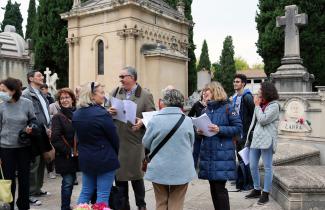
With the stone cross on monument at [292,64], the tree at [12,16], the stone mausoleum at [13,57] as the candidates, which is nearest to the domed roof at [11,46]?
the stone mausoleum at [13,57]

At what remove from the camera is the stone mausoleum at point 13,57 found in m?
19.5

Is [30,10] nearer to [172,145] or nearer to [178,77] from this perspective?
[178,77]

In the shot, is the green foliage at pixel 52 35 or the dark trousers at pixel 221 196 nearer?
the dark trousers at pixel 221 196

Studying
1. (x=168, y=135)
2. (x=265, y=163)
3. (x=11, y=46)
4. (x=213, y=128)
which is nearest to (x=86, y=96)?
(x=168, y=135)

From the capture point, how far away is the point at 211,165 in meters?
4.91

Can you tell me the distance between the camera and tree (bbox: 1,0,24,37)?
4709cm

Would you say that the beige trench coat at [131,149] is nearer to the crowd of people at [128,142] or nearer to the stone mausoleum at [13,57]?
the crowd of people at [128,142]

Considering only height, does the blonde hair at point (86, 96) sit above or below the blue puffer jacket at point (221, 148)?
above

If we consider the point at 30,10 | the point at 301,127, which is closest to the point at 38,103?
the point at 301,127

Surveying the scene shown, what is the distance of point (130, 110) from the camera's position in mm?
5207

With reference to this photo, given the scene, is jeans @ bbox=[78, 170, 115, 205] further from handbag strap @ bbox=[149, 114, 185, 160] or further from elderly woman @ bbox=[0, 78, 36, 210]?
elderly woman @ bbox=[0, 78, 36, 210]

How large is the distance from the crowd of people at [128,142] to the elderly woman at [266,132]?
0.05 feet

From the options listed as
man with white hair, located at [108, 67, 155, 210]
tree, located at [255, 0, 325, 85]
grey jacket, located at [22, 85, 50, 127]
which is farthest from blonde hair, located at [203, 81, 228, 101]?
tree, located at [255, 0, 325, 85]

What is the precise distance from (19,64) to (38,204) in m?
15.7
